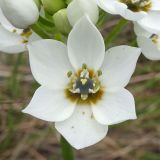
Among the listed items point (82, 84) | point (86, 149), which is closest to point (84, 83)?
point (82, 84)

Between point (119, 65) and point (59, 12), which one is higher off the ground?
point (59, 12)

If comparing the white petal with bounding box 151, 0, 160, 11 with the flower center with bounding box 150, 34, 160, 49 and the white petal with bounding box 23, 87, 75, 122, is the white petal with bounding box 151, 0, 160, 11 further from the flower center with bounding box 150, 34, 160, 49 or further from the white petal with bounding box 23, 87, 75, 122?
the white petal with bounding box 23, 87, 75, 122

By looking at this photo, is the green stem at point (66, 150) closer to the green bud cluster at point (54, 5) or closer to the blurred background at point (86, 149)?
the green bud cluster at point (54, 5)

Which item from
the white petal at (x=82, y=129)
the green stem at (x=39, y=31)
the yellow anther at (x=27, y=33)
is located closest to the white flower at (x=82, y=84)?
the white petal at (x=82, y=129)

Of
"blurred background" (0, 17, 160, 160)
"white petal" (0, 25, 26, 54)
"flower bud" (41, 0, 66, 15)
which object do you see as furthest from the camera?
"blurred background" (0, 17, 160, 160)

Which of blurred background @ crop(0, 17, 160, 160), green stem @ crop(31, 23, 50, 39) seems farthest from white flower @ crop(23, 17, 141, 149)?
blurred background @ crop(0, 17, 160, 160)

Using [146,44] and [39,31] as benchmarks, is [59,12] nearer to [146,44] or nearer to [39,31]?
[39,31]

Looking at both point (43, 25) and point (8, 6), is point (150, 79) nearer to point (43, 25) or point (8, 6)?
point (43, 25)
